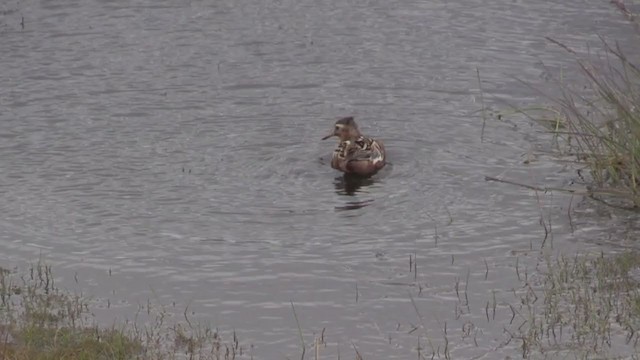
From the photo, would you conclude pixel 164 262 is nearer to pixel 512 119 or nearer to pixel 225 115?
pixel 225 115

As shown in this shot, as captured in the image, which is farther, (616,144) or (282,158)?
(282,158)

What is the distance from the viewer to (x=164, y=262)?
12.7 m

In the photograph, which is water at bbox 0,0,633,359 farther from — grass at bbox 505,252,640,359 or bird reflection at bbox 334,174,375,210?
grass at bbox 505,252,640,359

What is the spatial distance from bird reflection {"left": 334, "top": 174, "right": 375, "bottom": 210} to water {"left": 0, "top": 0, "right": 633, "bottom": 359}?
0.06 metres

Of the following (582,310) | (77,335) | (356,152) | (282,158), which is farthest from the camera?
(282,158)

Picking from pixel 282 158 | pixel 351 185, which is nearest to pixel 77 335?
pixel 351 185

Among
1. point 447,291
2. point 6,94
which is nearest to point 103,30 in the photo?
point 6,94

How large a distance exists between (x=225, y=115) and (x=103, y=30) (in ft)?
16.5

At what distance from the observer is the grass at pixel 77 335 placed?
10023 millimetres

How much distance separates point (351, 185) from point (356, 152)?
0.40 meters

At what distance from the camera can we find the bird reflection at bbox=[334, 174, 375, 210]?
14.9 meters

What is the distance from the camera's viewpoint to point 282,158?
1627cm

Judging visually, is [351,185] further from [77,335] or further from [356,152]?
[77,335]

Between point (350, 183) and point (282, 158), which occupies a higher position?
point (282, 158)
